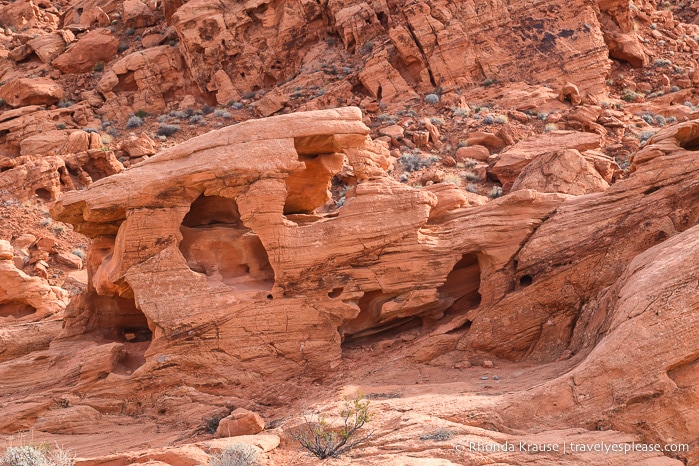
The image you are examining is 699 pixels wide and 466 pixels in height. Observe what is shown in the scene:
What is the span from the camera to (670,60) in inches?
1174

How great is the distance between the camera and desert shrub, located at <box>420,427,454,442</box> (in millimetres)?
9492

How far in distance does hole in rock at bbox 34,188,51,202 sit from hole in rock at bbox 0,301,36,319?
805 centimetres

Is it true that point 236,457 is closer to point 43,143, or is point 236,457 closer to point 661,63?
point 43,143

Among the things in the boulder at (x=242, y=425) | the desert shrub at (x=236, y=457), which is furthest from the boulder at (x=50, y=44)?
the desert shrub at (x=236, y=457)

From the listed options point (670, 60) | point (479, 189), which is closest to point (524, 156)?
point (479, 189)

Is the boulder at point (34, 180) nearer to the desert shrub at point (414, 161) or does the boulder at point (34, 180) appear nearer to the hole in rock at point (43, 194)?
the hole in rock at point (43, 194)

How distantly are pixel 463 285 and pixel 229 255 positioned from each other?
512 centimetres

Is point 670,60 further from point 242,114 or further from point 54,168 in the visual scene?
point 54,168

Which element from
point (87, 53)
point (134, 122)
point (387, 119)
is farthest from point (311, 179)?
point (87, 53)

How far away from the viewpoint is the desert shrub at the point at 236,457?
938cm

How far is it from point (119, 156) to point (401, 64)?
12.7 meters

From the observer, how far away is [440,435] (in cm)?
953

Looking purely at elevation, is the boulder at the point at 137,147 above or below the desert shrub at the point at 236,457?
below

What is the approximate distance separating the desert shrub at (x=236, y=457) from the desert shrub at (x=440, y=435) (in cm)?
240
